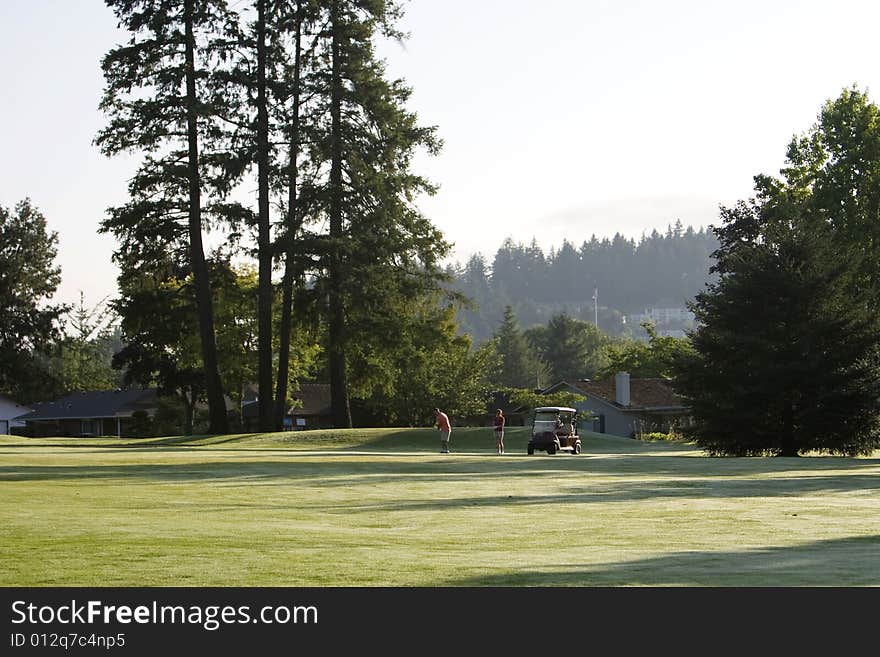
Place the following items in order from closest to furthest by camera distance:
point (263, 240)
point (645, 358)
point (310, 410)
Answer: point (263, 240) < point (310, 410) < point (645, 358)

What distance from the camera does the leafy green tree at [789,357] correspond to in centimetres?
4891

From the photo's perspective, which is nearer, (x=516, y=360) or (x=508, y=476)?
(x=508, y=476)

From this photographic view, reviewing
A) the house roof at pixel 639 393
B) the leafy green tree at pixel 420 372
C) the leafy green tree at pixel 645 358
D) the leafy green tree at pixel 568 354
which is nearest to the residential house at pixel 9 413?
the leafy green tree at pixel 420 372

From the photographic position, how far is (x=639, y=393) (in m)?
97.8

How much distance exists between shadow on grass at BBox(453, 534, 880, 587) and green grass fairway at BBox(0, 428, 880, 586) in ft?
0.10

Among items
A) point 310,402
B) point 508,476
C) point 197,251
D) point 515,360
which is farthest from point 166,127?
point 515,360

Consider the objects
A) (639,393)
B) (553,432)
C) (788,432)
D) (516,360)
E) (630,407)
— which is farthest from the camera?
(516,360)

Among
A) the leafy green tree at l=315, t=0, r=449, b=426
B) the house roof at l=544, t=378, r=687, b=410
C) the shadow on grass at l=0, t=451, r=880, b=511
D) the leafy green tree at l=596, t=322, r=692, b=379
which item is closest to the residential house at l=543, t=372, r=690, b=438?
the house roof at l=544, t=378, r=687, b=410

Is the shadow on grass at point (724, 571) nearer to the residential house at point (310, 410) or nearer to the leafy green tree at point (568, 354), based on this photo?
the residential house at point (310, 410)

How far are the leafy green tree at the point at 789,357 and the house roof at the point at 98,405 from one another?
70623mm

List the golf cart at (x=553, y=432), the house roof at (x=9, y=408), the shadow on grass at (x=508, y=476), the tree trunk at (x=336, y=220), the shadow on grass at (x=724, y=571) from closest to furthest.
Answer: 1. the shadow on grass at (x=724, y=571)
2. the shadow on grass at (x=508, y=476)
3. the golf cart at (x=553, y=432)
4. the tree trunk at (x=336, y=220)
5. the house roof at (x=9, y=408)

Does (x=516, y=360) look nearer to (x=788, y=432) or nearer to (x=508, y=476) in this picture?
(x=788, y=432)

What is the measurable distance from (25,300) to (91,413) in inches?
1073
